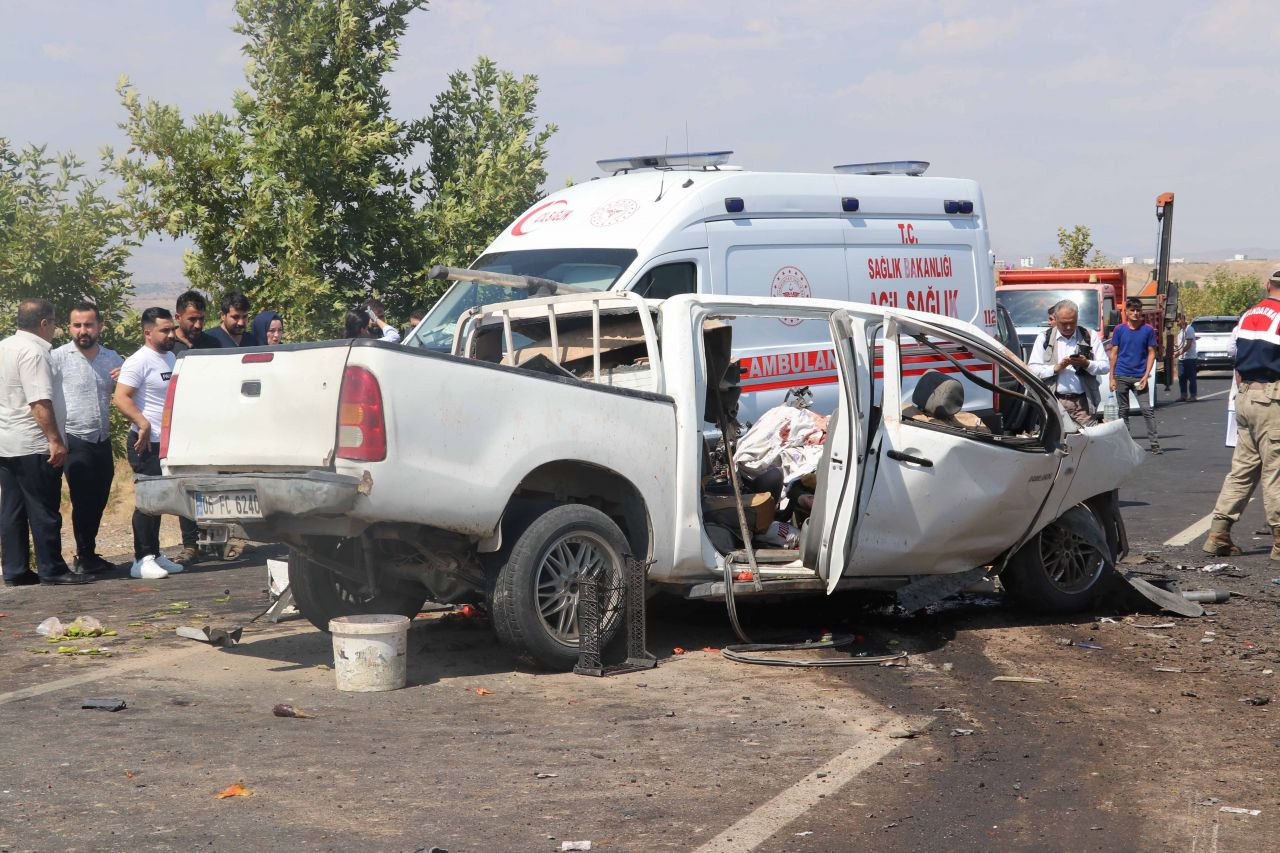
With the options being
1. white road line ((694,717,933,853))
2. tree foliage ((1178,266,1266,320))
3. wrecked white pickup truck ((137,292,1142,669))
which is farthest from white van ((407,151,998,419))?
tree foliage ((1178,266,1266,320))

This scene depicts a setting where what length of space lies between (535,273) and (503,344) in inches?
111

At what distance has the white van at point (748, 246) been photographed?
11188 millimetres

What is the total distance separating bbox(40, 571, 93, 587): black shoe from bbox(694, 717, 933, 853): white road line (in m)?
6.52

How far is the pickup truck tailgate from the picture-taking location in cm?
661

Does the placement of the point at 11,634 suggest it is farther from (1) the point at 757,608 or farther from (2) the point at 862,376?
(2) the point at 862,376

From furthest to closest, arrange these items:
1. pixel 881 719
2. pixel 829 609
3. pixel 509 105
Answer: pixel 509 105
pixel 829 609
pixel 881 719

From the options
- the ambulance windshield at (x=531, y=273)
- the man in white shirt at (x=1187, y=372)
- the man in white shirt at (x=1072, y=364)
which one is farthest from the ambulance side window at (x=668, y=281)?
the man in white shirt at (x=1187, y=372)

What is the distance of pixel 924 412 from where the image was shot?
8.11m

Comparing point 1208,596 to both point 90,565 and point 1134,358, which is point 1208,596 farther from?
point 1134,358

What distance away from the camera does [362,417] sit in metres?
6.48

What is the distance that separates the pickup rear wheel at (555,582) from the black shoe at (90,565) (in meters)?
4.91

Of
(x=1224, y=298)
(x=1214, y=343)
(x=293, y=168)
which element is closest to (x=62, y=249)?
(x=293, y=168)

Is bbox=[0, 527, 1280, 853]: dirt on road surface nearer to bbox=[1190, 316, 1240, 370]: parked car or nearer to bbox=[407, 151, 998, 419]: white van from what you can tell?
bbox=[407, 151, 998, 419]: white van

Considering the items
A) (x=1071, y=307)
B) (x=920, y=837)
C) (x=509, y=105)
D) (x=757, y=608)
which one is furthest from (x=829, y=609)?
(x=509, y=105)
